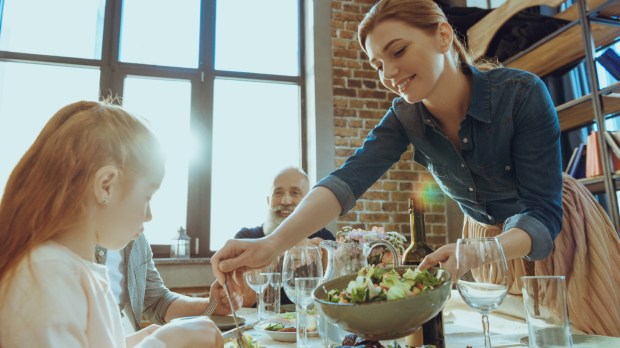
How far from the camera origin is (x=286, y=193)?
2.67 m

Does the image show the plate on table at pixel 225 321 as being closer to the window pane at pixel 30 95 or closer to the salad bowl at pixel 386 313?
the salad bowl at pixel 386 313

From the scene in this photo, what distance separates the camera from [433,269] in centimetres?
69

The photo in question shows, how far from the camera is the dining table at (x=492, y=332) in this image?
82 cm

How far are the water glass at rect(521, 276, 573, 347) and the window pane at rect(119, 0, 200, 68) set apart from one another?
323cm

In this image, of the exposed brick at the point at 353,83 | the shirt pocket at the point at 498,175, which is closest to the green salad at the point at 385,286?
the shirt pocket at the point at 498,175

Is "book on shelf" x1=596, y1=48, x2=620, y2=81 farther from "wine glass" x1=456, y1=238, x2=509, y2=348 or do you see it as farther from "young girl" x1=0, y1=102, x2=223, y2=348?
"young girl" x1=0, y1=102, x2=223, y2=348

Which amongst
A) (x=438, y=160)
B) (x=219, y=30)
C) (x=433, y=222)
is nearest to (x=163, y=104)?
(x=219, y=30)

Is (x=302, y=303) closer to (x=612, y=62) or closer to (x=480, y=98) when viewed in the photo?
(x=480, y=98)

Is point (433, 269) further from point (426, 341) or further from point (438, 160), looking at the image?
point (438, 160)

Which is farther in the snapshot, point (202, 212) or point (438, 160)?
point (202, 212)

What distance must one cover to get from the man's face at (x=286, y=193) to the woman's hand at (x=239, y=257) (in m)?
1.58

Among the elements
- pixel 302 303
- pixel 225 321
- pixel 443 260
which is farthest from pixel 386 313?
pixel 225 321

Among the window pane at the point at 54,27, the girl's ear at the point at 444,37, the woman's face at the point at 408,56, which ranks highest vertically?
the window pane at the point at 54,27

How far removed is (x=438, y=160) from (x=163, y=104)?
261 cm
